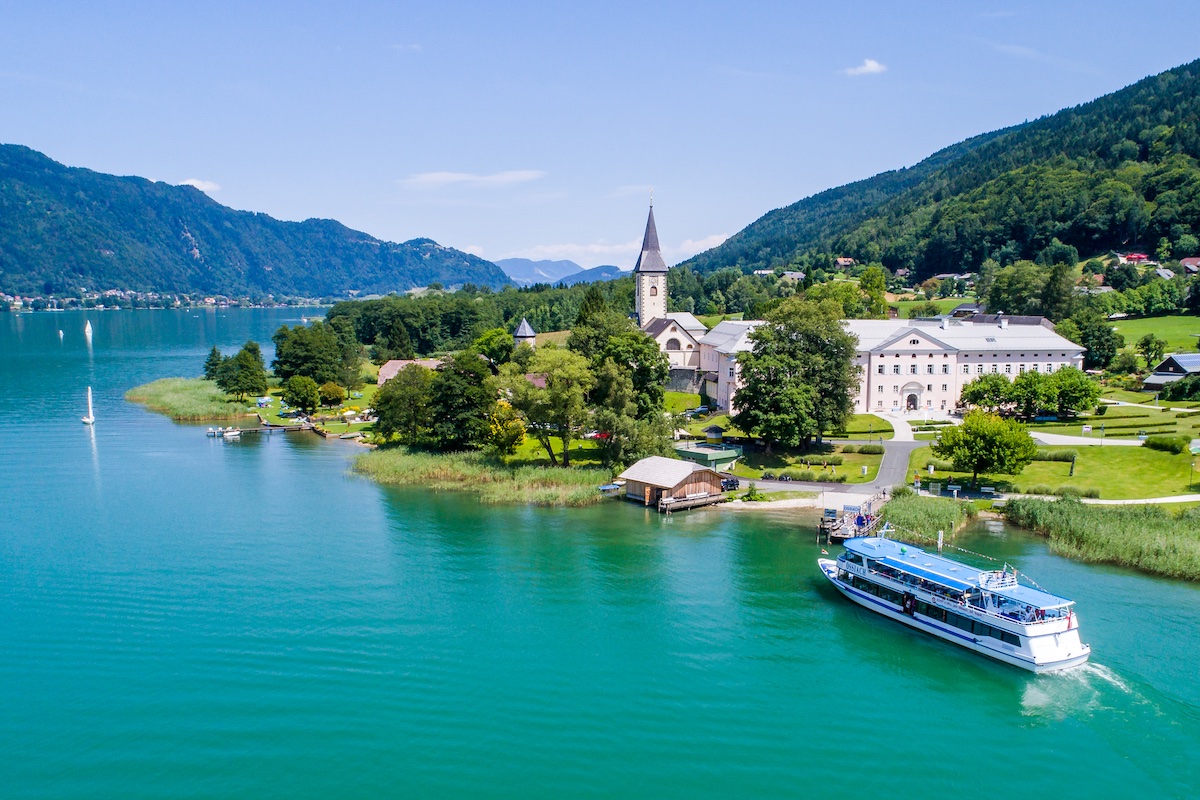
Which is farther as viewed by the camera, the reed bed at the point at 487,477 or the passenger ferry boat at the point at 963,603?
the reed bed at the point at 487,477

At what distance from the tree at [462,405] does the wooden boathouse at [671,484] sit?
1534 centimetres

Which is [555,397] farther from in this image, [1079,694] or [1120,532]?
[1079,694]

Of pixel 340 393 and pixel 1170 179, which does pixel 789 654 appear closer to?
pixel 340 393

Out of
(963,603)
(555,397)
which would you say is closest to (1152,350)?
(555,397)

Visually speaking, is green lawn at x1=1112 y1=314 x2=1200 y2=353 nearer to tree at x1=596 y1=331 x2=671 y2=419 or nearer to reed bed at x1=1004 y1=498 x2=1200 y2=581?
reed bed at x1=1004 y1=498 x2=1200 y2=581

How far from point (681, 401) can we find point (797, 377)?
2458 centimetres

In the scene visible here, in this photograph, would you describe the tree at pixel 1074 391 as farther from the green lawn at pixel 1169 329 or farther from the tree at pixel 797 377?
the green lawn at pixel 1169 329

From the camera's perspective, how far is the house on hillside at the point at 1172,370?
258ft

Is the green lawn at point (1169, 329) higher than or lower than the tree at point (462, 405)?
higher

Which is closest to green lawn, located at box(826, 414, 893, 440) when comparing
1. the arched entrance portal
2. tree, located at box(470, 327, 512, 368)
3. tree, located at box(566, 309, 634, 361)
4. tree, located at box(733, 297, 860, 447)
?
tree, located at box(733, 297, 860, 447)

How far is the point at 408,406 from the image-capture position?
226 feet

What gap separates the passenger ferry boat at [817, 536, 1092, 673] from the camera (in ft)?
102

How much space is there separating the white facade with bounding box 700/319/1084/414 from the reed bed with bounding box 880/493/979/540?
28.1 meters

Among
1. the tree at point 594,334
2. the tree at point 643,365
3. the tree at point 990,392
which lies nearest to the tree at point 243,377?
the tree at point 594,334
